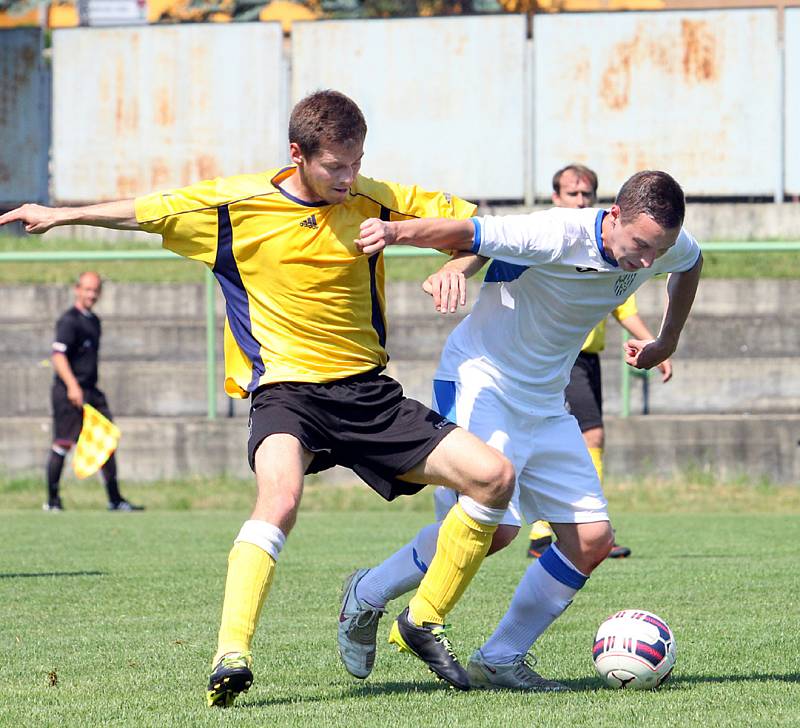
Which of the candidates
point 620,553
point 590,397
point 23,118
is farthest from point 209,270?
point 23,118

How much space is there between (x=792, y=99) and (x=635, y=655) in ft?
57.5

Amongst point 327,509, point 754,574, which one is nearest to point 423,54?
point 327,509

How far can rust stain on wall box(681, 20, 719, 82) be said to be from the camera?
21172mm

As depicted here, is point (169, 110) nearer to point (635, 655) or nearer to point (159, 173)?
point (159, 173)

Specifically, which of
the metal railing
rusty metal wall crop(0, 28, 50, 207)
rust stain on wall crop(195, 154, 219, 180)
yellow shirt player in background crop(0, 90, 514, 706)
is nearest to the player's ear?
yellow shirt player in background crop(0, 90, 514, 706)

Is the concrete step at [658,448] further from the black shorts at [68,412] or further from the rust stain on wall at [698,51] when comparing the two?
the rust stain on wall at [698,51]

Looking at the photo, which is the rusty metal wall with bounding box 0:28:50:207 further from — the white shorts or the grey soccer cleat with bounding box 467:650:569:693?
the grey soccer cleat with bounding box 467:650:569:693

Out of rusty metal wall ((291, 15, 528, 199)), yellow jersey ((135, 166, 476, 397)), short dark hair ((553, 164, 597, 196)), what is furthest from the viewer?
rusty metal wall ((291, 15, 528, 199))

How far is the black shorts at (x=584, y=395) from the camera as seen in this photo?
9.89m

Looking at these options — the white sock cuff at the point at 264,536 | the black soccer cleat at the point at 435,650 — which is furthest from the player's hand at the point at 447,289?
the black soccer cleat at the point at 435,650

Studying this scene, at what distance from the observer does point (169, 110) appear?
883 inches

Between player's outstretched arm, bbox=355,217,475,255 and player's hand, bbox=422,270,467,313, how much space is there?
105 millimetres

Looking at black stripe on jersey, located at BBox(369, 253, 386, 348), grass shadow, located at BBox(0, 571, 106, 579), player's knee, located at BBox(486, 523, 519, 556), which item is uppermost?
black stripe on jersey, located at BBox(369, 253, 386, 348)

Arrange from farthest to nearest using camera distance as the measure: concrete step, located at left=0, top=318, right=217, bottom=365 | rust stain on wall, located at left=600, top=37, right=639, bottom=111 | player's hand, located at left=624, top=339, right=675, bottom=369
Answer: rust stain on wall, located at left=600, top=37, right=639, bottom=111, concrete step, located at left=0, top=318, right=217, bottom=365, player's hand, located at left=624, top=339, right=675, bottom=369
